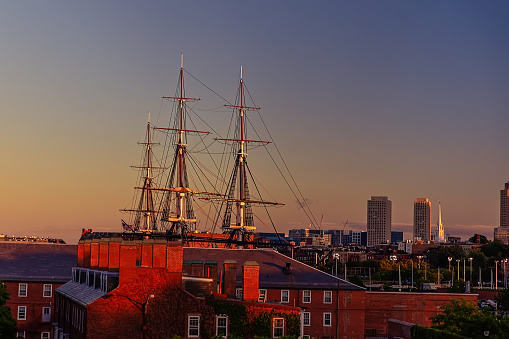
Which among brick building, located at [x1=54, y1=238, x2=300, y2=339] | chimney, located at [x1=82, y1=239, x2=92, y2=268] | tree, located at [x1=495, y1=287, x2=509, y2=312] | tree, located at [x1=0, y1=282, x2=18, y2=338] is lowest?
tree, located at [x1=495, y1=287, x2=509, y2=312]

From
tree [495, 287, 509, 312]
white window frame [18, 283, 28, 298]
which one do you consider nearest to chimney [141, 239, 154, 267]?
white window frame [18, 283, 28, 298]

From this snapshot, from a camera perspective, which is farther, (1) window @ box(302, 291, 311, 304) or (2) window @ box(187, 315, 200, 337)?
(1) window @ box(302, 291, 311, 304)

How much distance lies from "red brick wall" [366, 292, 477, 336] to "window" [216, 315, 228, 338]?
36.0 meters

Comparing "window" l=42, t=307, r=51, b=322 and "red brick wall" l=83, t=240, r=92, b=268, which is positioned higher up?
"red brick wall" l=83, t=240, r=92, b=268

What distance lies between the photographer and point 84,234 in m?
149

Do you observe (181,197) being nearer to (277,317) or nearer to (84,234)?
(84,234)

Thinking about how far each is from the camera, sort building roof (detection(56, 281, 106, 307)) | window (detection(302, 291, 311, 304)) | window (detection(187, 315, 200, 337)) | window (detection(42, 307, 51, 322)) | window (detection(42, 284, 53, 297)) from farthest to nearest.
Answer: window (detection(42, 284, 53, 297)) → window (detection(42, 307, 51, 322)) → window (detection(302, 291, 311, 304)) → building roof (detection(56, 281, 106, 307)) → window (detection(187, 315, 200, 337))

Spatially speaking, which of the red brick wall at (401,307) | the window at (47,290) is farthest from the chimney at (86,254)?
the red brick wall at (401,307)

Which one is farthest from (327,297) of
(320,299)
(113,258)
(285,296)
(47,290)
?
(113,258)

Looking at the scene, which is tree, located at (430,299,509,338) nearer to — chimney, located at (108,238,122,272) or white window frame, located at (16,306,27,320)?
chimney, located at (108,238,122,272)

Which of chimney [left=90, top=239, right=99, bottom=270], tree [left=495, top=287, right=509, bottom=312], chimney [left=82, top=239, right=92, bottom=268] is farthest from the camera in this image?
tree [left=495, top=287, right=509, bottom=312]

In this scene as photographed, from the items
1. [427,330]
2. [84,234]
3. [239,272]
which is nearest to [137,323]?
[427,330]

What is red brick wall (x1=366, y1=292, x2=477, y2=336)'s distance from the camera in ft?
286

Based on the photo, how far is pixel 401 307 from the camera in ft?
290
